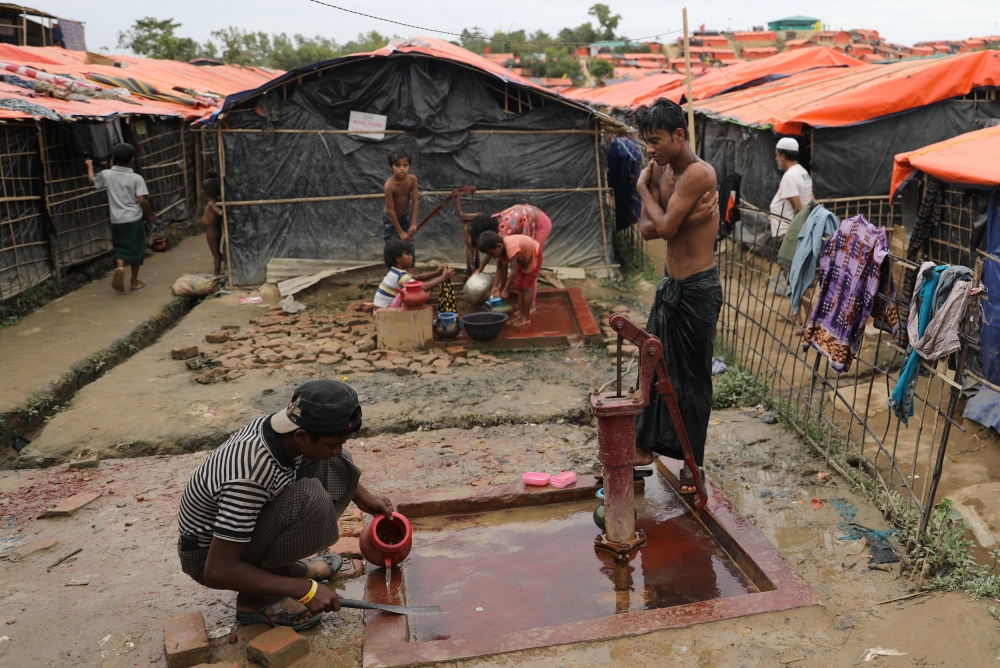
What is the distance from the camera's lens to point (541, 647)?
2.93 meters

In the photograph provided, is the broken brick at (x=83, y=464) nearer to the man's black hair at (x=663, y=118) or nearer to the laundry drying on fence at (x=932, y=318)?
the man's black hair at (x=663, y=118)

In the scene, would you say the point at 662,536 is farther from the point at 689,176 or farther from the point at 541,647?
the point at 689,176

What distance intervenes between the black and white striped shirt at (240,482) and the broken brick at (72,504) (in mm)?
1864

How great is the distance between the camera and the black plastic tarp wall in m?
9.69

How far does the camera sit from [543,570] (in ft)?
11.9

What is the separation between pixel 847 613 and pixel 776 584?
0.96 ft

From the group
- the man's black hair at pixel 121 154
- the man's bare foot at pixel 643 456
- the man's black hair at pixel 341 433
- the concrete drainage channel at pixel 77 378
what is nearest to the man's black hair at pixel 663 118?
the man's bare foot at pixel 643 456

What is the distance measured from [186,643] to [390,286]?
15.3 ft

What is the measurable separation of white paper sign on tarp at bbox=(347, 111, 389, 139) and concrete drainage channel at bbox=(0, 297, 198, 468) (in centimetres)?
298

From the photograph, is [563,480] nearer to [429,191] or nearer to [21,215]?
[429,191]

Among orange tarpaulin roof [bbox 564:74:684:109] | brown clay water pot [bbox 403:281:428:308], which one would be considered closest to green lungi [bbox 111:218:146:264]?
brown clay water pot [bbox 403:281:428:308]

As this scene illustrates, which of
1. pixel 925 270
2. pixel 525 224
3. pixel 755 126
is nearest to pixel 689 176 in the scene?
pixel 925 270

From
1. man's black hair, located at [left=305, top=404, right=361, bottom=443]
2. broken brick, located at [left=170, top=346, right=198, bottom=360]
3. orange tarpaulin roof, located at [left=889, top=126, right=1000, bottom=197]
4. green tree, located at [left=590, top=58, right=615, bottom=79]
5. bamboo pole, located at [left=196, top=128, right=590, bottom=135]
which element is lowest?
broken brick, located at [left=170, top=346, right=198, bottom=360]

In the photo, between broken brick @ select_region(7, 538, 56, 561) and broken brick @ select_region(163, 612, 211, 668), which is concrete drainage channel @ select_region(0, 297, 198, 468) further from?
broken brick @ select_region(163, 612, 211, 668)
